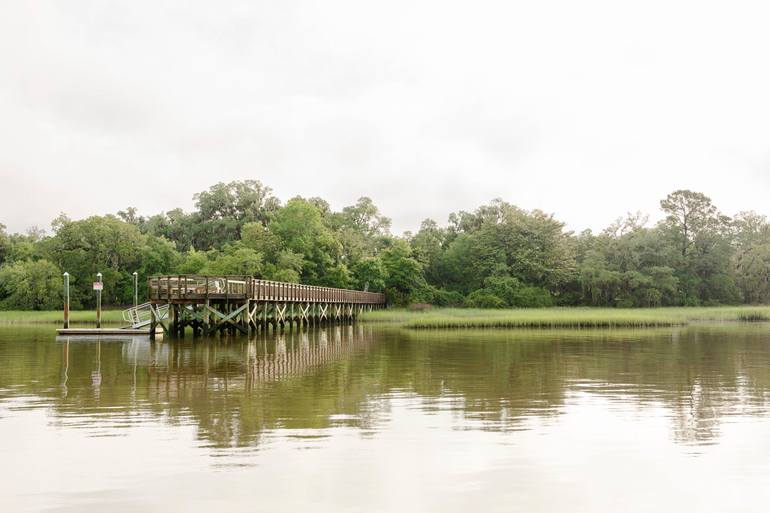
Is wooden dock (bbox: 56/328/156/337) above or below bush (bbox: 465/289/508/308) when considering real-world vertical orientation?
below

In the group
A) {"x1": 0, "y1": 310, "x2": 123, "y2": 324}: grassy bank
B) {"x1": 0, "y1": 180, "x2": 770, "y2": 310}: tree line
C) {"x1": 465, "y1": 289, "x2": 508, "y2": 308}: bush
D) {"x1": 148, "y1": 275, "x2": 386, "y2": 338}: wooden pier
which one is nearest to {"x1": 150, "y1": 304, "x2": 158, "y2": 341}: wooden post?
{"x1": 148, "y1": 275, "x2": 386, "y2": 338}: wooden pier

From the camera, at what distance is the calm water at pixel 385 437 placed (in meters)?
6.95

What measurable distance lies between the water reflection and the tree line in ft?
146

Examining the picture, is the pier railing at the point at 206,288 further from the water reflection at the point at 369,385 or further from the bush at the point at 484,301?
the bush at the point at 484,301

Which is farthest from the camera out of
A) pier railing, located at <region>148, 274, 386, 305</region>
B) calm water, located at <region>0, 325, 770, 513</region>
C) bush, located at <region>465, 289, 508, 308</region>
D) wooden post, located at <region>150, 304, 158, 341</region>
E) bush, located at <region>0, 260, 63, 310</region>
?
bush, located at <region>465, 289, 508, 308</region>

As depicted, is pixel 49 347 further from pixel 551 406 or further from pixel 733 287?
pixel 733 287

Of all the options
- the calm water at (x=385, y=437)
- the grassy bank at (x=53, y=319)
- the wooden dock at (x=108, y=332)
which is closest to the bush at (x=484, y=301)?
the grassy bank at (x=53, y=319)

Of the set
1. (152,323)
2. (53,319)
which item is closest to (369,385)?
(152,323)

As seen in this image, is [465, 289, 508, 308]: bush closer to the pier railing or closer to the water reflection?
the pier railing

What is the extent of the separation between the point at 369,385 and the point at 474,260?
220ft

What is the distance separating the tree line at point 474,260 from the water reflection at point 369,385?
44.4 m

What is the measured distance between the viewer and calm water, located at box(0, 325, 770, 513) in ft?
22.8

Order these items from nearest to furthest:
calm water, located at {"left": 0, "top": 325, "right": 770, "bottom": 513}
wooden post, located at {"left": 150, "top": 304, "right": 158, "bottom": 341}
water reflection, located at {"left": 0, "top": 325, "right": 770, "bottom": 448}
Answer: calm water, located at {"left": 0, "top": 325, "right": 770, "bottom": 513} < water reflection, located at {"left": 0, "top": 325, "right": 770, "bottom": 448} < wooden post, located at {"left": 150, "top": 304, "right": 158, "bottom": 341}

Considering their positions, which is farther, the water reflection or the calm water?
the water reflection
